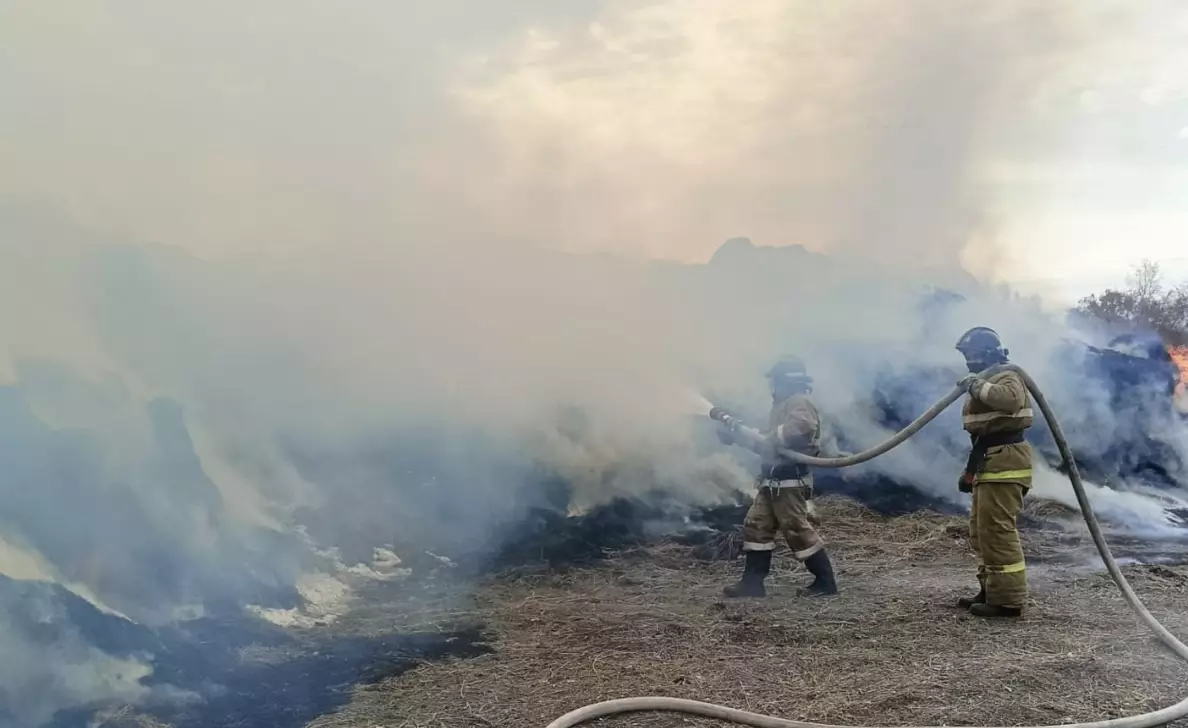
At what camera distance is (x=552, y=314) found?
924cm

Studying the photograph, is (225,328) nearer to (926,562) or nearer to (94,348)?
(94,348)

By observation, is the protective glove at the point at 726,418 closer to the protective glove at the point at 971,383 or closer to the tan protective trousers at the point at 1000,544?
the protective glove at the point at 971,383

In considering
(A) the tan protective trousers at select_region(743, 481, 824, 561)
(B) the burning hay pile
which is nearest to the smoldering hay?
(B) the burning hay pile

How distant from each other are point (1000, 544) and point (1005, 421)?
86 cm

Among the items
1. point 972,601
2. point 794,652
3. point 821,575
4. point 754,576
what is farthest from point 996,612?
point 794,652

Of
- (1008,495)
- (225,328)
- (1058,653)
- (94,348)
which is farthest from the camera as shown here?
(225,328)

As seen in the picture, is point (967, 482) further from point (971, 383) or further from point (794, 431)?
point (794, 431)

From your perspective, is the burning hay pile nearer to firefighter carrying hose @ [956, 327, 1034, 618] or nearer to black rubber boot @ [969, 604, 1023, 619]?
black rubber boot @ [969, 604, 1023, 619]

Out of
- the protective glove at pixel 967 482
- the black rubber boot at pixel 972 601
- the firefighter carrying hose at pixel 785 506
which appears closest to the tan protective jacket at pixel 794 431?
the firefighter carrying hose at pixel 785 506

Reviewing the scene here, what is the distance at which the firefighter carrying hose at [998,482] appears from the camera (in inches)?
238

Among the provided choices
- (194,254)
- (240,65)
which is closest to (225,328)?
(194,254)

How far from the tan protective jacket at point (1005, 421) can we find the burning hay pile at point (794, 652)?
3.32 feet

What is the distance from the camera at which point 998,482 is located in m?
6.20

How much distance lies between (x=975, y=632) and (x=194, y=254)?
6244mm
